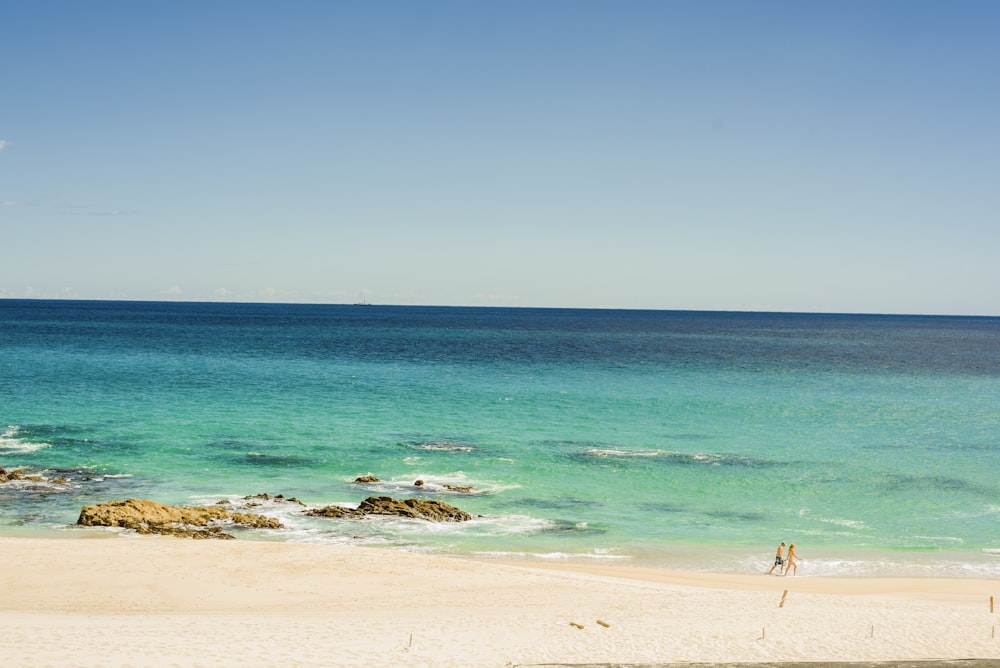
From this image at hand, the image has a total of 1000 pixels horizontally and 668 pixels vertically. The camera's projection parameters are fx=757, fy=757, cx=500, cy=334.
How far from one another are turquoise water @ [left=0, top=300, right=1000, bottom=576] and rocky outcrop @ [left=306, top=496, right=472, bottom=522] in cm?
83

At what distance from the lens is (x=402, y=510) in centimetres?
2881

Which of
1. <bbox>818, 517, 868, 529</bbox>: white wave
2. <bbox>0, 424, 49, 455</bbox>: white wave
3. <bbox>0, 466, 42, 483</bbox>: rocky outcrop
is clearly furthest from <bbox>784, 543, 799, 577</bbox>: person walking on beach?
<bbox>0, 424, 49, 455</bbox>: white wave

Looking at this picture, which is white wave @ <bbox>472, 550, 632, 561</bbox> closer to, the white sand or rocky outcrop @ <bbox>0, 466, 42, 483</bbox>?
the white sand

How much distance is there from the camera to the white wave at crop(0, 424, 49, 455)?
123 feet

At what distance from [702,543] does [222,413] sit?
3277 centimetres

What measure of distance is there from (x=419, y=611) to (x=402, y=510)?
9.60m

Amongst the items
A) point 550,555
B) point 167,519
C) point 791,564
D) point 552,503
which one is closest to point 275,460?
point 167,519

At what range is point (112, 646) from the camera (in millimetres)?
15484

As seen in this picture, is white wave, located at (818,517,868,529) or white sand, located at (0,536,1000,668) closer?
white sand, located at (0,536,1000,668)

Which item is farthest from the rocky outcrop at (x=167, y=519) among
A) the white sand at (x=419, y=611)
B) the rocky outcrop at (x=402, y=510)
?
the rocky outcrop at (x=402, y=510)

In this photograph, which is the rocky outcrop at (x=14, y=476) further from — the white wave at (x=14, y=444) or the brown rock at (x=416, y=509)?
the brown rock at (x=416, y=509)

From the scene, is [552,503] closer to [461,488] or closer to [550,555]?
[461,488]

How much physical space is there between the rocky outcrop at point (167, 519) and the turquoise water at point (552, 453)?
963mm

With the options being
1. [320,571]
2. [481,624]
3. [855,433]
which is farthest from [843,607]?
[855,433]
